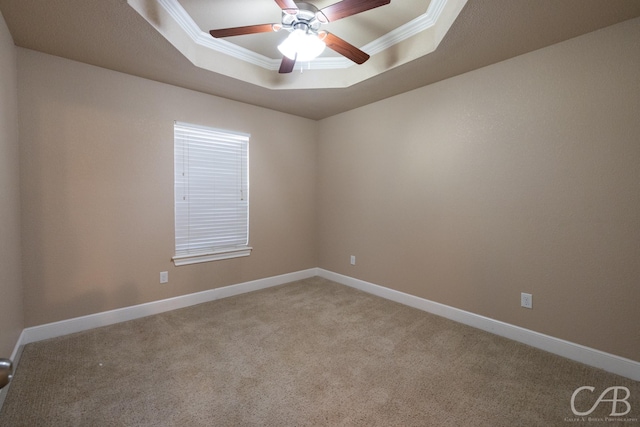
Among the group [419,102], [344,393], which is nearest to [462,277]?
[344,393]

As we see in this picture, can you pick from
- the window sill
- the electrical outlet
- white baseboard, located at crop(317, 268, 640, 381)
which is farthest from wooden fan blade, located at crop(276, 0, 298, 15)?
white baseboard, located at crop(317, 268, 640, 381)

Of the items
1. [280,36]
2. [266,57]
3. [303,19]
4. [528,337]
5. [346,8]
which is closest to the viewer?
[346,8]

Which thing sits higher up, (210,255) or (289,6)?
(289,6)

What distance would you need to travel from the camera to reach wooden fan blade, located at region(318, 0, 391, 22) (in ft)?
5.50

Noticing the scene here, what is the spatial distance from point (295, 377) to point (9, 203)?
2.38 m

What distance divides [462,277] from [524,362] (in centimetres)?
86

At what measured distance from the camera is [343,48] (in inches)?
86.7

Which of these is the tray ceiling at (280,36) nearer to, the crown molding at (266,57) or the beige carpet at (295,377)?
the crown molding at (266,57)

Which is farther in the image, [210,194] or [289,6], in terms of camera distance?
[210,194]

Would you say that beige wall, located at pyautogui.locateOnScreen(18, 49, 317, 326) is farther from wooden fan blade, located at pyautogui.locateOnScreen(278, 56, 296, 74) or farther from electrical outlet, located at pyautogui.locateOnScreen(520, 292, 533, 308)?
electrical outlet, located at pyautogui.locateOnScreen(520, 292, 533, 308)

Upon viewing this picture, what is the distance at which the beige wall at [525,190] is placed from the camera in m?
2.05

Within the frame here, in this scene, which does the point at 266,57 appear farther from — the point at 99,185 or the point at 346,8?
the point at 99,185

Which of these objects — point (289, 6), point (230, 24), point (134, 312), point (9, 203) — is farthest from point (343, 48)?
point (134, 312)

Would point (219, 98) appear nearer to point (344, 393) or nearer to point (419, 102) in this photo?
point (419, 102)
